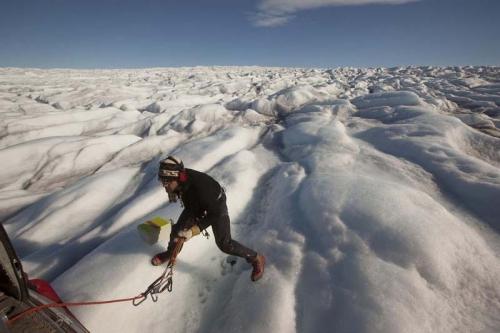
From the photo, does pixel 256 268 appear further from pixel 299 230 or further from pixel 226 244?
pixel 299 230

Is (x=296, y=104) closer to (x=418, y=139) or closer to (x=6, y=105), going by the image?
(x=418, y=139)

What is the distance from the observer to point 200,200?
3.58 m

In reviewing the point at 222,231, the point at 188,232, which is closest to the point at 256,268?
the point at 222,231

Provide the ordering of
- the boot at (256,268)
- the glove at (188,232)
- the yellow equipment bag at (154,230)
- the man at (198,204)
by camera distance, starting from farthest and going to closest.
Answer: the yellow equipment bag at (154,230) < the boot at (256,268) < the glove at (188,232) < the man at (198,204)

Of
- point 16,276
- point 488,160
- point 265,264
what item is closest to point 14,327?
point 16,276

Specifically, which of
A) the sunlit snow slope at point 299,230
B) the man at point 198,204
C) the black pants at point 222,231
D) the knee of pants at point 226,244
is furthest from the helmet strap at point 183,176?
the sunlit snow slope at point 299,230

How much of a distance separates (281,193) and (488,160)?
6.39 metres

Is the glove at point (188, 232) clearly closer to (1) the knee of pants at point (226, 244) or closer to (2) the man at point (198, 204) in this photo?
(2) the man at point (198, 204)

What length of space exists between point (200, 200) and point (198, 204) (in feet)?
0.35

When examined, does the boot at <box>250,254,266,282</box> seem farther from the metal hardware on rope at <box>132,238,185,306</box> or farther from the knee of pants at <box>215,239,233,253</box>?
the metal hardware on rope at <box>132,238,185,306</box>

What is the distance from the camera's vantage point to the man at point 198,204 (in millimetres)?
3375

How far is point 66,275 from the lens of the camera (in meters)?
4.15

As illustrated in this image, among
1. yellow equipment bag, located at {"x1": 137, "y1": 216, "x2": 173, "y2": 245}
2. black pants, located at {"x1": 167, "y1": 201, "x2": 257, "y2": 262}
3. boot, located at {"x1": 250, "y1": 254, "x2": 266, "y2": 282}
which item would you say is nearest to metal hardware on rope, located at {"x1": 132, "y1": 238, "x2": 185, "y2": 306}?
black pants, located at {"x1": 167, "y1": 201, "x2": 257, "y2": 262}

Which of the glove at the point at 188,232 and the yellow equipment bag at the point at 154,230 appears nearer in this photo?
the glove at the point at 188,232
